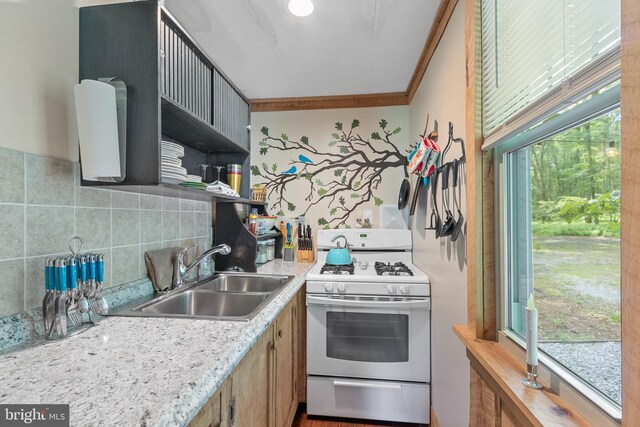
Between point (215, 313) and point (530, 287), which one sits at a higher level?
point (530, 287)

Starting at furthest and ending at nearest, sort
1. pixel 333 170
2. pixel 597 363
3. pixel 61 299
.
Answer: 1. pixel 333 170
2. pixel 61 299
3. pixel 597 363

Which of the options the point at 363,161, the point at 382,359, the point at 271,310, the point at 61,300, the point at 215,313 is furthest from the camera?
the point at 363,161

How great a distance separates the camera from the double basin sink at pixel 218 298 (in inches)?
52.1

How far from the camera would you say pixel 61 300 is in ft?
2.98

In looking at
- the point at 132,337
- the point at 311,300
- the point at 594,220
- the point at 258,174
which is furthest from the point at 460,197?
the point at 258,174

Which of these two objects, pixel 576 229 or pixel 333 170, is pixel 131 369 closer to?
pixel 576 229

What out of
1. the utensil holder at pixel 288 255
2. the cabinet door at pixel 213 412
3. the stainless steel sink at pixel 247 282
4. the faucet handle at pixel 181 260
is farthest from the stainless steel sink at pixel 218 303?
the utensil holder at pixel 288 255

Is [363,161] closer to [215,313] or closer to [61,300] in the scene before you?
[215,313]

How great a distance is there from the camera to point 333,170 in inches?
106

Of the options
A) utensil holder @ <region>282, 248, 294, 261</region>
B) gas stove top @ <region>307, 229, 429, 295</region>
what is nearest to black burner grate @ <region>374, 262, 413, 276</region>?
gas stove top @ <region>307, 229, 429, 295</region>

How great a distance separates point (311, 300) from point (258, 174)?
1407 mm

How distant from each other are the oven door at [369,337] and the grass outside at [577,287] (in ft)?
3.41

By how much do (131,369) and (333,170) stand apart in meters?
2.21

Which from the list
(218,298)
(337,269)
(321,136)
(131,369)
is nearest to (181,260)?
(218,298)
